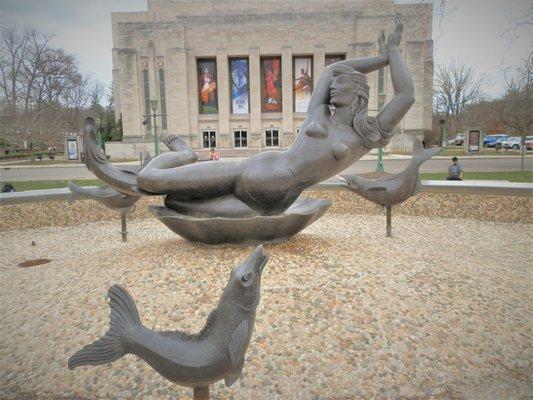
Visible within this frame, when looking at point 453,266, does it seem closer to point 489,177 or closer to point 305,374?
point 305,374

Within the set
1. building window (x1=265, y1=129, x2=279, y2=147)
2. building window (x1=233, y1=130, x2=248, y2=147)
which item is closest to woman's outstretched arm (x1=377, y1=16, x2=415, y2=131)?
building window (x1=265, y1=129, x2=279, y2=147)

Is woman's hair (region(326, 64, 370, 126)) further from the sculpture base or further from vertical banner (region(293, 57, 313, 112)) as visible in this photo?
vertical banner (region(293, 57, 313, 112))

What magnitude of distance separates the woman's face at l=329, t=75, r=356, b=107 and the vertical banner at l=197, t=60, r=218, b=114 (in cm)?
3627

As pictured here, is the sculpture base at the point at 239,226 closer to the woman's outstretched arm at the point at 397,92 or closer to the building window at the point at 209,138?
the woman's outstretched arm at the point at 397,92

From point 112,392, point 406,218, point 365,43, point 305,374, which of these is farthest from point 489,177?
point 365,43

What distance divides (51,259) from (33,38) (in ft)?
16.6

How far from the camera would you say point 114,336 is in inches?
76.9

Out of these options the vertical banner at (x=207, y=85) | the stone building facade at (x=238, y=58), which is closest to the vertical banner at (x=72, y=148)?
the stone building facade at (x=238, y=58)

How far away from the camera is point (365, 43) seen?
36.7 meters

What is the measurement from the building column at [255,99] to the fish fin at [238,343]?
122 feet

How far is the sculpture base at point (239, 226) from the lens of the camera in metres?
4.18

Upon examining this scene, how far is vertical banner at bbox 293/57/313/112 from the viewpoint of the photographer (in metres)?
38.3

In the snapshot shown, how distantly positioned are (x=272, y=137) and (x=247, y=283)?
38.2m

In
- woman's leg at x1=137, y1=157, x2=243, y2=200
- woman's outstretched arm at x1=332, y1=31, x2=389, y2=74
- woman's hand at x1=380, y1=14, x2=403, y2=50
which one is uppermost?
woman's hand at x1=380, y1=14, x2=403, y2=50
